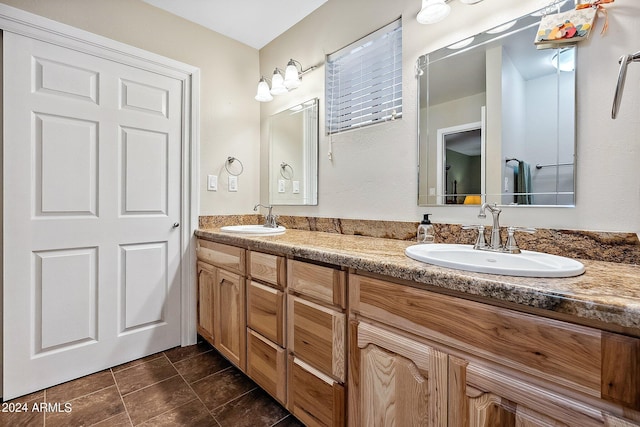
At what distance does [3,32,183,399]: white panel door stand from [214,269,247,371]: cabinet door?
48 cm

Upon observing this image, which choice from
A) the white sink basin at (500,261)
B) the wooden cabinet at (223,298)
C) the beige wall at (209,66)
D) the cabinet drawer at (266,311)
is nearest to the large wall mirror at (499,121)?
the white sink basin at (500,261)

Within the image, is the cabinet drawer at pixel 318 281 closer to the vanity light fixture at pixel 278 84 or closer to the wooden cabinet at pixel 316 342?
the wooden cabinet at pixel 316 342

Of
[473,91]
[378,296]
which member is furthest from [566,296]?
[473,91]

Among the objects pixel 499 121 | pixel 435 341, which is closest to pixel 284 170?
pixel 499 121

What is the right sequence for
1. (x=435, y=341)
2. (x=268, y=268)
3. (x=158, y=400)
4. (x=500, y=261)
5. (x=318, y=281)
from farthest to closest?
(x=158, y=400)
(x=268, y=268)
(x=318, y=281)
(x=500, y=261)
(x=435, y=341)

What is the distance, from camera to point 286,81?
1949 millimetres

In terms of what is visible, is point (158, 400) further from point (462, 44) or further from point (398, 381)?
point (462, 44)

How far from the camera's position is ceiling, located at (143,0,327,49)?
1.87 metres

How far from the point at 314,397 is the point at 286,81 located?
182cm

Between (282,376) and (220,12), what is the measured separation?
7.41 feet

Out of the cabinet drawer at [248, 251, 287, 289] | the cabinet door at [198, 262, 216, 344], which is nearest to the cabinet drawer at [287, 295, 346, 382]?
the cabinet drawer at [248, 251, 287, 289]

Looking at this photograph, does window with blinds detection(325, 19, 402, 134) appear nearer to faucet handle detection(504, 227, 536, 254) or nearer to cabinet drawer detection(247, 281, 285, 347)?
faucet handle detection(504, 227, 536, 254)

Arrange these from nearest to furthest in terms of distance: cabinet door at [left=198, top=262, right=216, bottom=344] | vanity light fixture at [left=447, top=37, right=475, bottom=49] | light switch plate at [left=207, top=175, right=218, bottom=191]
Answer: vanity light fixture at [left=447, top=37, right=475, bottom=49] → cabinet door at [left=198, top=262, right=216, bottom=344] → light switch plate at [left=207, top=175, right=218, bottom=191]

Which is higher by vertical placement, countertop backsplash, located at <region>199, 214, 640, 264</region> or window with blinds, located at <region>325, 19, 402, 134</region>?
window with blinds, located at <region>325, 19, 402, 134</region>
